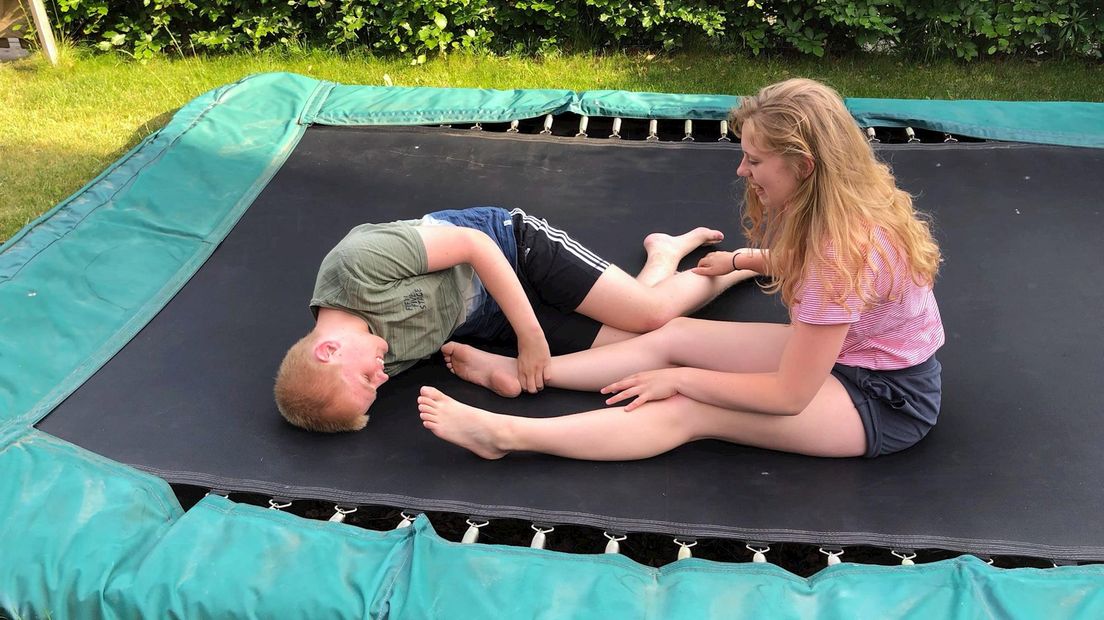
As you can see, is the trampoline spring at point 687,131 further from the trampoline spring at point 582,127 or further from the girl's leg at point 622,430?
the girl's leg at point 622,430

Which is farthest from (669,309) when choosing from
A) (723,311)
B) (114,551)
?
(114,551)

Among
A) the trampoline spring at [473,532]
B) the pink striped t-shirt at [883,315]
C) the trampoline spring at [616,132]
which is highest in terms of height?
the pink striped t-shirt at [883,315]

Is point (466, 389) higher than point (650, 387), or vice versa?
point (650, 387)

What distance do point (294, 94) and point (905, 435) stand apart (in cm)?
239

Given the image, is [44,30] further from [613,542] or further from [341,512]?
[613,542]

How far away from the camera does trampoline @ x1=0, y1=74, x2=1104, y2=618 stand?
160 cm

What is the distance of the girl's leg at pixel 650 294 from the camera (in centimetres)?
218

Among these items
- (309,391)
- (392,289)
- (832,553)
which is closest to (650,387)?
(832,553)

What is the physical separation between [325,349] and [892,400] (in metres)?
1.13

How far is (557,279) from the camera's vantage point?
2.20 metres

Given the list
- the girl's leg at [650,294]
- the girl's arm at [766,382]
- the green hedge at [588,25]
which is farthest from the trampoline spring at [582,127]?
the girl's arm at [766,382]

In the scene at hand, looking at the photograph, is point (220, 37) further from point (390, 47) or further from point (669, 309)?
point (669, 309)

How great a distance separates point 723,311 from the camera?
2.33 meters

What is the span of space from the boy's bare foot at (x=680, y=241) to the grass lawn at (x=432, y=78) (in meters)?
1.61
